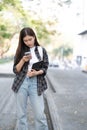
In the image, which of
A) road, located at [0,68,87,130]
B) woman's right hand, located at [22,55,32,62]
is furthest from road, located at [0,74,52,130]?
woman's right hand, located at [22,55,32,62]

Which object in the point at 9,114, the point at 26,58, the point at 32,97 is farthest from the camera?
the point at 9,114

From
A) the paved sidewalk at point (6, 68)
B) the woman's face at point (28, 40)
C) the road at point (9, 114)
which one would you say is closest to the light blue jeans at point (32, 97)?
the road at point (9, 114)

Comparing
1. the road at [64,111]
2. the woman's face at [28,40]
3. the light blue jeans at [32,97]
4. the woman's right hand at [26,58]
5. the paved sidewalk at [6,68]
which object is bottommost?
the paved sidewalk at [6,68]

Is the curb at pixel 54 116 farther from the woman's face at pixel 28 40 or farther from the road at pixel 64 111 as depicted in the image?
the woman's face at pixel 28 40

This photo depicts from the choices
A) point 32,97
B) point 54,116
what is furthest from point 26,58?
point 54,116

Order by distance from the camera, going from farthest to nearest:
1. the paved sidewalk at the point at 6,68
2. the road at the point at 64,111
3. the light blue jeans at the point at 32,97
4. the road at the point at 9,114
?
1. the paved sidewalk at the point at 6,68
2. the road at the point at 64,111
3. the road at the point at 9,114
4. the light blue jeans at the point at 32,97

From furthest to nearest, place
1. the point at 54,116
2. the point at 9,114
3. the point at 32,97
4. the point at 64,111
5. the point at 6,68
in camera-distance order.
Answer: the point at 6,68 → the point at 64,111 → the point at 9,114 → the point at 54,116 → the point at 32,97

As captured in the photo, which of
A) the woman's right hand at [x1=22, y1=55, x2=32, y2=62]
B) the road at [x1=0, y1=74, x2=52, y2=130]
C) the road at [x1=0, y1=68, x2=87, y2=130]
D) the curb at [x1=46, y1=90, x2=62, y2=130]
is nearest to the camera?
the woman's right hand at [x1=22, y1=55, x2=32, y2=62]

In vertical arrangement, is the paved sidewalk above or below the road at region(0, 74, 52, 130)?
below

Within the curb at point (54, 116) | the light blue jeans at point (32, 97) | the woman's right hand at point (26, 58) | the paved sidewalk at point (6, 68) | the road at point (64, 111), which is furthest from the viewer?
the paved sidewalk at point (6, 68)

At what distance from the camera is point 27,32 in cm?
445

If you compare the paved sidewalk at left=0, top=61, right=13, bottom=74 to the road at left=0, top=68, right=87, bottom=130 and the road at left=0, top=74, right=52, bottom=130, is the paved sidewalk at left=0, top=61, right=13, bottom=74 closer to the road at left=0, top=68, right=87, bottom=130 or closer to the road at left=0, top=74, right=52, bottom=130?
the road at left=0, top=68, right=87, bottom=130

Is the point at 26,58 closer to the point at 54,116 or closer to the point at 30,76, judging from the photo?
the point at 30,76

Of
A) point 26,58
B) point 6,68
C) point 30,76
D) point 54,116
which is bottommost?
point 6,68
